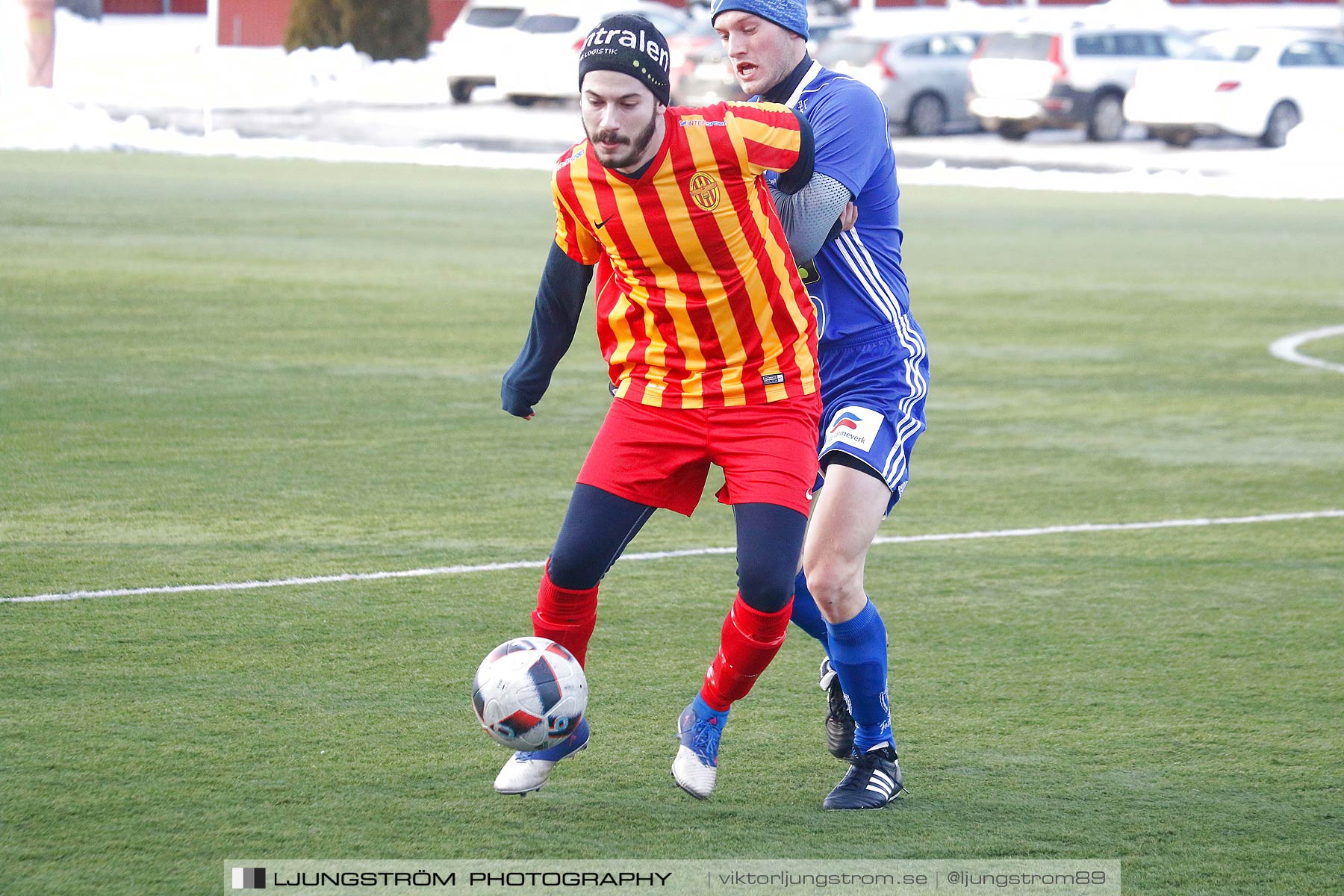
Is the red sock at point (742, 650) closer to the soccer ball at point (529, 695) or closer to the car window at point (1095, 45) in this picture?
the soccer ball at point (529, 695)

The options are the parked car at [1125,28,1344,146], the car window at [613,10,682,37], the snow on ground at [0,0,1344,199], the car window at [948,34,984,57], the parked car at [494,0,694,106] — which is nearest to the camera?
the snow on ground at [0,0,1344,199]

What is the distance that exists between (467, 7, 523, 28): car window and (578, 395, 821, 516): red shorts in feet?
119

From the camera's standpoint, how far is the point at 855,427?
5.09 meters

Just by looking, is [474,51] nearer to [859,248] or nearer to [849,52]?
[849,52]

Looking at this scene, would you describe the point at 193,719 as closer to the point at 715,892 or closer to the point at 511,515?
the point at 715,892

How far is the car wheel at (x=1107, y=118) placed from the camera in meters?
33.0

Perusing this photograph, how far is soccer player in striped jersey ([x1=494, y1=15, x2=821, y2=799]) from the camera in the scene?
4.71 m

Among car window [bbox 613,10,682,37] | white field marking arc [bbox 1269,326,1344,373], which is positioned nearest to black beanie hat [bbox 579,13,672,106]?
white field marking arc [bbox 1269,326,1344,373]

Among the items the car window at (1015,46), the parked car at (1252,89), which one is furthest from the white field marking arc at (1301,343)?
the car window at (1015,46)

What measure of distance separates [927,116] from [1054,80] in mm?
2505

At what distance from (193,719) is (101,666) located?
0.61m

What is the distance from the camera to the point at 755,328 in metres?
4.86

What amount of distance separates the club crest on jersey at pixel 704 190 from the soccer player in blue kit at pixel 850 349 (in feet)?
1.05

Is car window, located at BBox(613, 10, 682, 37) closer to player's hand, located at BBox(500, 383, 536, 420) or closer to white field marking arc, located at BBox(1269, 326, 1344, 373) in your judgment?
white field marking arc, located at BBox(1269, 326, 1344, 373)
